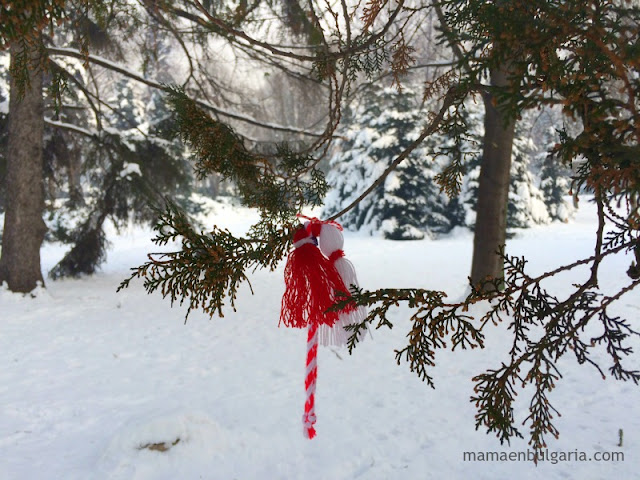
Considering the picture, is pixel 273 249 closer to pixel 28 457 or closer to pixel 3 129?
pixel 28 457

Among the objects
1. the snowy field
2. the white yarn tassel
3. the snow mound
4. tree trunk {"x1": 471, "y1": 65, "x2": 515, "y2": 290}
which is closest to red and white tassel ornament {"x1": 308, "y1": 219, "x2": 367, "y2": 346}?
the white yarn tassel

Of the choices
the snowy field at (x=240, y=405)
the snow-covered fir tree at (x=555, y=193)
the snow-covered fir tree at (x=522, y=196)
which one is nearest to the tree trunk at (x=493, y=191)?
the snowy field at (x=240, y=405)

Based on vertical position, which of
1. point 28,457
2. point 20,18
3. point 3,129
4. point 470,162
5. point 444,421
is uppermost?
point 470,162

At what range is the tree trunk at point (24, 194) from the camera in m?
7.34

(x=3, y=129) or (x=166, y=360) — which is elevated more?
(x=3, y=129)

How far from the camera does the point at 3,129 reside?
8.13 meters

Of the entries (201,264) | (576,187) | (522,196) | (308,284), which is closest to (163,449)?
(308,284)

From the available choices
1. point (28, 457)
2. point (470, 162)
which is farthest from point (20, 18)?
point (470, 162)

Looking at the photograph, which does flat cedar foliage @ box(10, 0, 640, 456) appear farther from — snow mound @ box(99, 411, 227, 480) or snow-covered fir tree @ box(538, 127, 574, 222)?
snow-covered fir tree @ box(538, 127, 574, 222)

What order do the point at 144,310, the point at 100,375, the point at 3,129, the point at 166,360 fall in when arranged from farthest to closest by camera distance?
1. the point at 3,129
2. the point at 144,310
3. the point at 166,360
4. the point at 100,375

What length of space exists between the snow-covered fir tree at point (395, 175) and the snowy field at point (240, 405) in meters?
9.51

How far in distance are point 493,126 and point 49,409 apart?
6304mm

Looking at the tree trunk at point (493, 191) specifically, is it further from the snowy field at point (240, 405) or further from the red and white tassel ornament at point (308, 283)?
the red and white tassel ornament at point (308, 283)

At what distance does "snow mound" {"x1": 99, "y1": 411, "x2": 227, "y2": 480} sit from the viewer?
3105 mm
